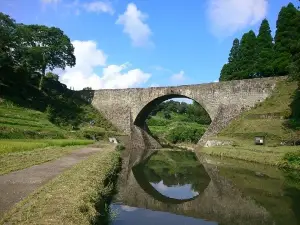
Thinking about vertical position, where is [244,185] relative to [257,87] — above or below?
below

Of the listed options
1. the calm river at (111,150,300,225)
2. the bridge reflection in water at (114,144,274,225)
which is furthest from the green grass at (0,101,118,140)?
the bridge reflection in water at (114,144,274,225)

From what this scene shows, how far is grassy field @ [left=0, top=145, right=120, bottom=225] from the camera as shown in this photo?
7125 mm

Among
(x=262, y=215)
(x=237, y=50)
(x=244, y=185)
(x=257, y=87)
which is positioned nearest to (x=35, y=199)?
(x=262, y=215)

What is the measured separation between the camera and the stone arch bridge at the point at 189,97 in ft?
138

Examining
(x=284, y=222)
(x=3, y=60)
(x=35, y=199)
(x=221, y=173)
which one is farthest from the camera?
(x=3, y=60)

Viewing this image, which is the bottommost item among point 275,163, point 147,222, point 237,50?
point 147,222

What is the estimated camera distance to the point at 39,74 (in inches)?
2248

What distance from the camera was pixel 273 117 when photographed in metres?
36.5

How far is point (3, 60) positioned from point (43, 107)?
9432mm

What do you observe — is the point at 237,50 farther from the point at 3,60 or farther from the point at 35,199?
the point at 35,199

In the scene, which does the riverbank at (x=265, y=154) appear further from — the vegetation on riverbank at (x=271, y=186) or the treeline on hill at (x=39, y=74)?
the treeline on hill at (x=39, y=74)

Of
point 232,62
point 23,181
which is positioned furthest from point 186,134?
point 23,181

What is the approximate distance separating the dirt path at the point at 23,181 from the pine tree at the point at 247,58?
38537 mm

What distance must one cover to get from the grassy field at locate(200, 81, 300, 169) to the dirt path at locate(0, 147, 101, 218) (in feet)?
51.0
